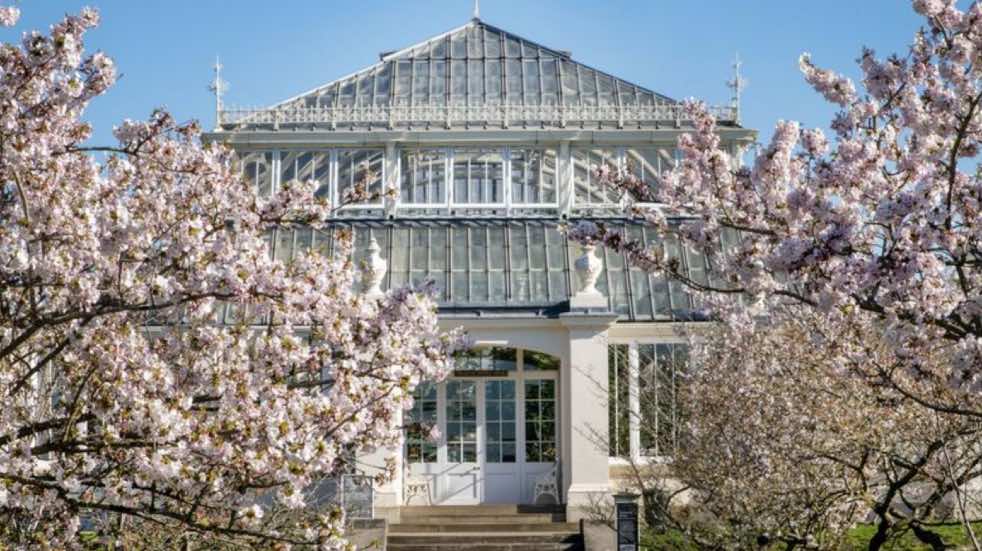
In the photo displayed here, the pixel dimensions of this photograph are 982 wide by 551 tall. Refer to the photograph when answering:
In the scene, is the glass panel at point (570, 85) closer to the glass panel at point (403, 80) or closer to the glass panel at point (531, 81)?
the glass panel at point (531, 81)

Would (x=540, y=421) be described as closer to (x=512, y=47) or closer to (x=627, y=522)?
(x=627, y=522)

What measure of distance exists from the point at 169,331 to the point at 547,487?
42.8ft

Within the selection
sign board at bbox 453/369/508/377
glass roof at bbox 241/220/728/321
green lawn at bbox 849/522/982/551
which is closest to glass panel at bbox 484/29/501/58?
glass roof at bbox 241/220/728/321

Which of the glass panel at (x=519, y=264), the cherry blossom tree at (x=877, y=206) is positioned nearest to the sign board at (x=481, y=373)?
the glass panel at (x=519, y=264)

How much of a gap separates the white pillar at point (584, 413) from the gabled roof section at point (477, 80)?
6.05m

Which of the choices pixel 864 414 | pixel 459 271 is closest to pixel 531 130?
pixel 459 271

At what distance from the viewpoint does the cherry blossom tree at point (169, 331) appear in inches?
290

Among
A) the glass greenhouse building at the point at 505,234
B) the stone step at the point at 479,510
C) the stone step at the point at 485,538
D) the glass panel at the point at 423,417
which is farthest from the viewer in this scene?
the glass panel at the point at 423,417

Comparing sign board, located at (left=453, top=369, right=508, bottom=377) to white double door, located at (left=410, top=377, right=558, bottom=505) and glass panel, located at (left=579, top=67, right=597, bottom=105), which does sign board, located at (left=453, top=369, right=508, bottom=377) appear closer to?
white double door, located at (left=410, top=377, right=558, bottom=505)

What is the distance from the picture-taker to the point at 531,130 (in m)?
24.0

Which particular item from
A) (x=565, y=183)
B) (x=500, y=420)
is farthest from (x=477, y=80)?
(x=500, y=420)

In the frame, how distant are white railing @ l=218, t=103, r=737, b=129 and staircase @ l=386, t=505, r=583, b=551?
722 centimetres

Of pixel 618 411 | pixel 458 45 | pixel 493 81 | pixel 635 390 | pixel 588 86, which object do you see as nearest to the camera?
pixel 635 390

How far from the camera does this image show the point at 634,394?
20.1 m
